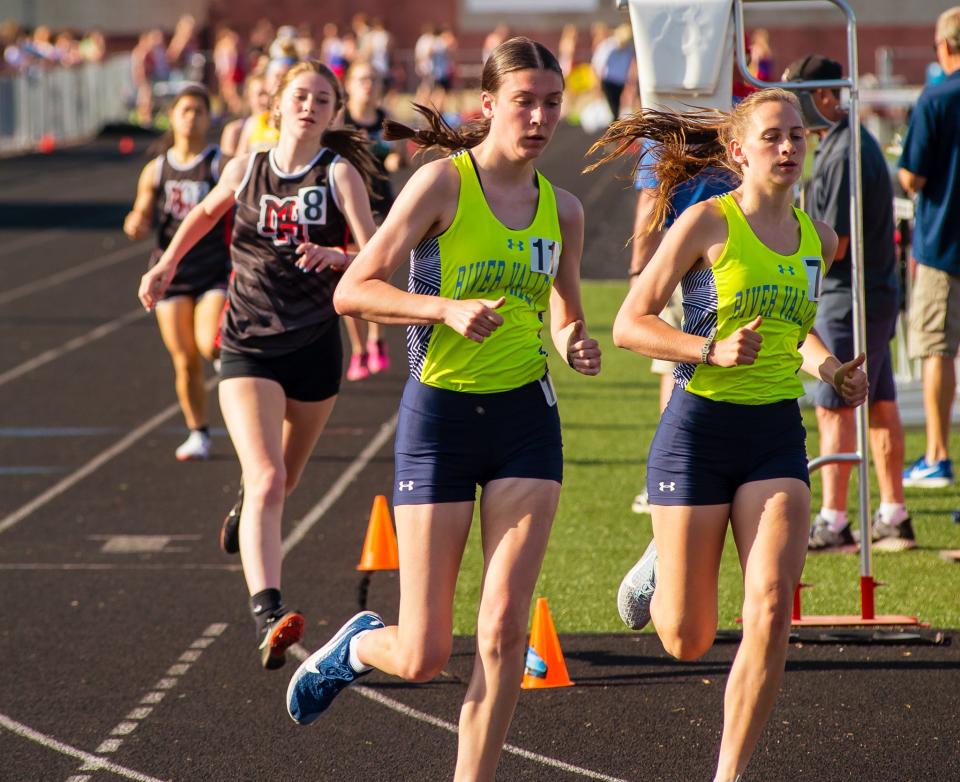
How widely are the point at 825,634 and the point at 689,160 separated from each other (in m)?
2.17

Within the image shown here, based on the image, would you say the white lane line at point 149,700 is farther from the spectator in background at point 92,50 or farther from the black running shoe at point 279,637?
the spectator in background at point 92,50

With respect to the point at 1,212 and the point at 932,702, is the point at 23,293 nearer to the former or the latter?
the point at 1,212

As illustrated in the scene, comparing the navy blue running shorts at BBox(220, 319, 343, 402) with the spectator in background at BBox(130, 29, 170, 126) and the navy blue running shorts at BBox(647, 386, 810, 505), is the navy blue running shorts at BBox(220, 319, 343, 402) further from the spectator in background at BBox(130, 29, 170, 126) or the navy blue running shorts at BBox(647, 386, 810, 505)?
the spectator in background at BBox(130, 29, 170, 126)

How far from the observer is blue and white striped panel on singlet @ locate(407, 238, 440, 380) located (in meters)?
4.59

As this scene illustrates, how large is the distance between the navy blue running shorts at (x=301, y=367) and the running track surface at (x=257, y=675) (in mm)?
1052

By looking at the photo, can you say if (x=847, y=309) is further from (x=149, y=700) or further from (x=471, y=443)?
(x=149, y=700)

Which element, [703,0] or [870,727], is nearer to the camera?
[870,727]

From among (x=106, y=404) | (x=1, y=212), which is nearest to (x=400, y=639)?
(x=106, y=404)

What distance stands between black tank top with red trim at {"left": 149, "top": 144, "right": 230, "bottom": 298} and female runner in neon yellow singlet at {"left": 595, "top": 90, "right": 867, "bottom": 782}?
5362 mm

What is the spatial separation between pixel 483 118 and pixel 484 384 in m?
0.81

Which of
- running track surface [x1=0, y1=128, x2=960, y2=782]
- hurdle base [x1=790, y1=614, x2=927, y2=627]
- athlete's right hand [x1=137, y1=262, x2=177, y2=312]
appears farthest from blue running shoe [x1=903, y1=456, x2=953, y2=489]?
athlete's right hand [x1=137, y1=262, x2=177, y2=312]

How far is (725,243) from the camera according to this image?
4777 millimetres

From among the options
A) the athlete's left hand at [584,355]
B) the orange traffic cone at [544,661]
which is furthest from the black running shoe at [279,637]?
the athlete's left hand at [584,355]

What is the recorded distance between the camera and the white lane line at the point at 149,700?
213 inches
